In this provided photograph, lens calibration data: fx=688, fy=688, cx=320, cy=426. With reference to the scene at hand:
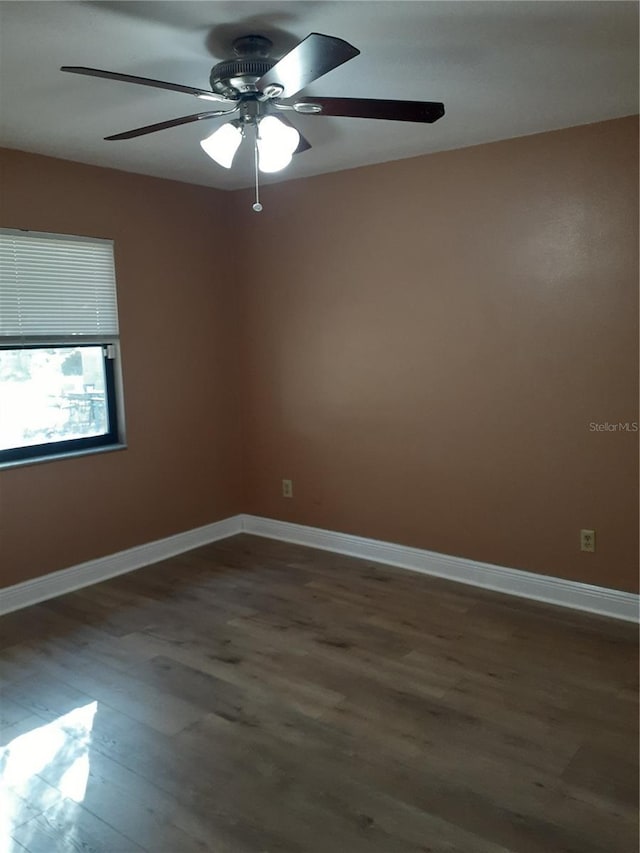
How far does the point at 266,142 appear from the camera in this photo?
2.42 metres

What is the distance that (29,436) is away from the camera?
12.2ft

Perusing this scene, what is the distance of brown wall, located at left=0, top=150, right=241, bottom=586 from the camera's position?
11.9 ft

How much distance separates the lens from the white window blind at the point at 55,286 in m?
3.51

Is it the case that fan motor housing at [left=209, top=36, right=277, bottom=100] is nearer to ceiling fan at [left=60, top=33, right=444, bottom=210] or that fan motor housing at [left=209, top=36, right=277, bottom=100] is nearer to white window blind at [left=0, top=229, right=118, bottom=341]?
ceiling fan at [left=60, top=33, right=444, bottom=210]

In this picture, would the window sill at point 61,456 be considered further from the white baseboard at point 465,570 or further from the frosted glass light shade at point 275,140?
the frosted glass light shade at point 275,140

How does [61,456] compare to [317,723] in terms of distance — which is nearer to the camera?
[317,723]

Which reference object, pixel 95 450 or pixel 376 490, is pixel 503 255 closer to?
pixel 376 490

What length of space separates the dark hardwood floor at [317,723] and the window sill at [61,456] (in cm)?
75

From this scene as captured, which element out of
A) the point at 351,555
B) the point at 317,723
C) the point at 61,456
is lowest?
the point at 317,723

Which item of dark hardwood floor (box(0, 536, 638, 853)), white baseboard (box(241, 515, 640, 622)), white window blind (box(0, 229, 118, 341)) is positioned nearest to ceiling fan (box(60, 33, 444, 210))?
white window blind (box(0, 229, 118, 341))

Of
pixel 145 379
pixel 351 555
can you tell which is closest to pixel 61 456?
pixel 145 379

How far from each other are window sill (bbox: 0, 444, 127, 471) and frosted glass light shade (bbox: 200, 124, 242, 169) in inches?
77.5

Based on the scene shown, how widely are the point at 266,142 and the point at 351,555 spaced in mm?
2629

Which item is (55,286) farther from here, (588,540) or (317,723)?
(588,540)
